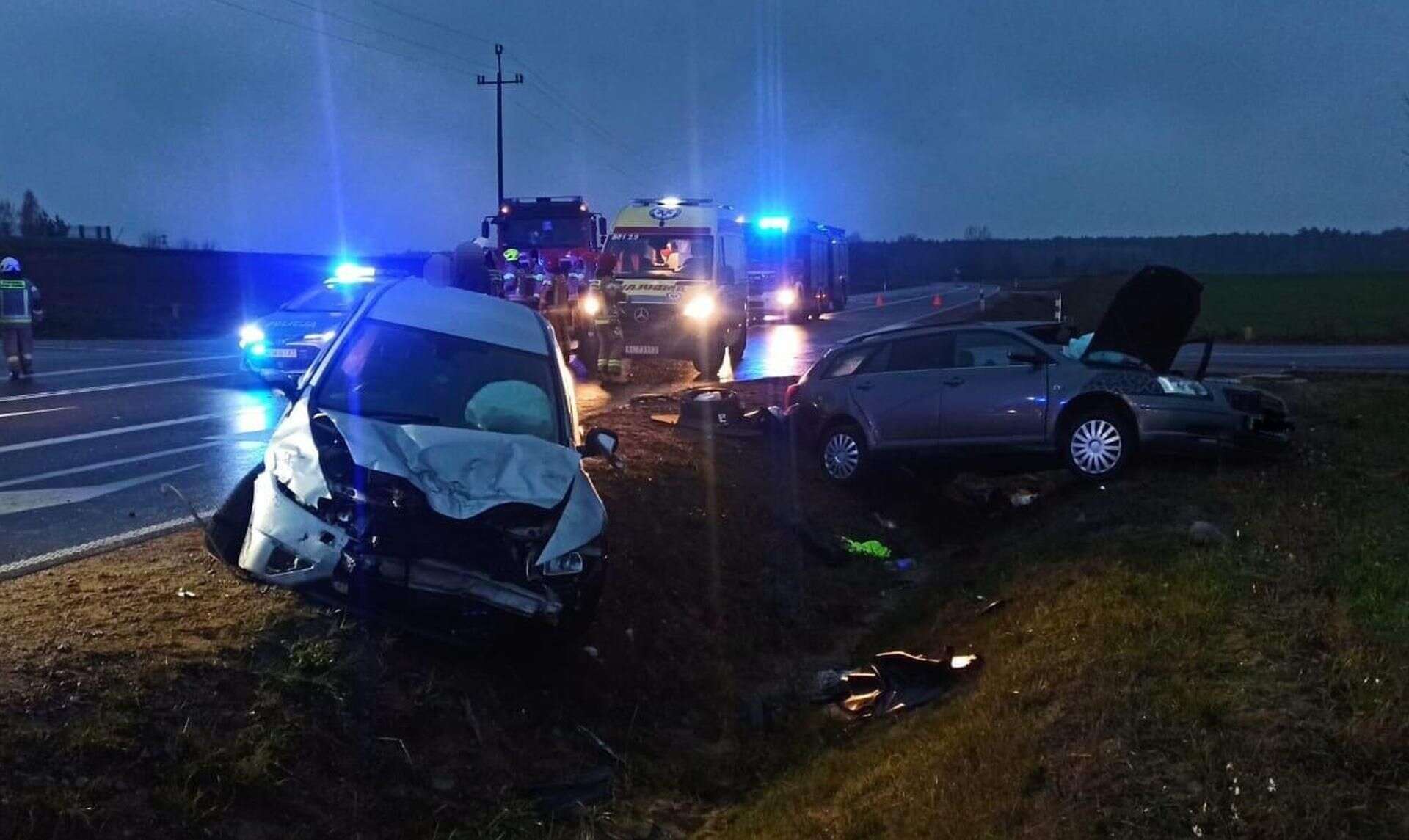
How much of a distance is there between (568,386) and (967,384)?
221 inches

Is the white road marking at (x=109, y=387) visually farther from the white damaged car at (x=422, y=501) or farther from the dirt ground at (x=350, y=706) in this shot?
the white damaged car at (x=422, y=501)

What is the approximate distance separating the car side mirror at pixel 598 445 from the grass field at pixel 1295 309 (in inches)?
746

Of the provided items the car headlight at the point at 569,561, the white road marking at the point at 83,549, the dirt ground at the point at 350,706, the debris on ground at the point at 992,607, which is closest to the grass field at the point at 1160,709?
the debris on ground at the point at 992,607

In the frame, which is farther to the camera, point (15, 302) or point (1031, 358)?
point (15, 302)

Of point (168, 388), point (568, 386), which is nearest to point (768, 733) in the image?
point (568, 386)

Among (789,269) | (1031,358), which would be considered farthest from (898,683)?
(789,269)

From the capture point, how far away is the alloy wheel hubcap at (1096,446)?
1123 centimetres

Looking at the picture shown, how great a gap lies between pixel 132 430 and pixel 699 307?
31.7ft

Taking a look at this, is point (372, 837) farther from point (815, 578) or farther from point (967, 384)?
point (967, 384)

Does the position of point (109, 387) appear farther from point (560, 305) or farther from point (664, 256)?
point (664, 256)

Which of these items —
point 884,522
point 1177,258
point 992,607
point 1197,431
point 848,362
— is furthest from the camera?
point 1177,258

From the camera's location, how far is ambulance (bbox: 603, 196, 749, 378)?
67.5ft

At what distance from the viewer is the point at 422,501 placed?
5.75m

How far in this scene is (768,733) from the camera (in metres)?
6.99
